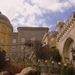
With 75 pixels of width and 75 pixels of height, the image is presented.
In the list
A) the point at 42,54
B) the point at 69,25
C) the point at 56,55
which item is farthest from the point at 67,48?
the point at 69,25

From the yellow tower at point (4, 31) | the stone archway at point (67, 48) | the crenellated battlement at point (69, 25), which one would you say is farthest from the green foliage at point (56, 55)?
the yellow tower at point (4, 31)

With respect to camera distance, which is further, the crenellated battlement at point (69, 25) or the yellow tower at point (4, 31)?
the yellow tower at point (4, 31)

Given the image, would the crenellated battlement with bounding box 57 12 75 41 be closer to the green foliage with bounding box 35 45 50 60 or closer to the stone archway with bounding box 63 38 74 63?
the stone archway with bounding box 63 38 74 63

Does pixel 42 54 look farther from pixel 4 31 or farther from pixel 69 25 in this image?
pixel 4 31

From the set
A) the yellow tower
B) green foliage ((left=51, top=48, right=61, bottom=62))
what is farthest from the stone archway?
the yellow tower

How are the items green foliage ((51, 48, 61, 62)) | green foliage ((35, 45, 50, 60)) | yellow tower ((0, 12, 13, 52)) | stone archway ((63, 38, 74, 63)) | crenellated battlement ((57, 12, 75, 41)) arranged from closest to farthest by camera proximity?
crenellated battlement ((57, 12, 75, 41)) → stone archway ((63, 38, 74, 63)) → green foliage ((51, 48, 61, 62)) → green foliage ((35, 45, 50, 60)) → yellow tower ((0, 12, 13, 52))

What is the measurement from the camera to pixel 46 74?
28.6m

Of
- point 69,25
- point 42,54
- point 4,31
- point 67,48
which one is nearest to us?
point 69,25

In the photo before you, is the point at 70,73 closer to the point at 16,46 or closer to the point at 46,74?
the point at 46,74

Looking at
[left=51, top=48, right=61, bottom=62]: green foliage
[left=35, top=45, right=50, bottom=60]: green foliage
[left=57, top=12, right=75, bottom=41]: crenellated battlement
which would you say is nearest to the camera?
[left=57, top=12, right=75, bottom=41]: crenellated battlement

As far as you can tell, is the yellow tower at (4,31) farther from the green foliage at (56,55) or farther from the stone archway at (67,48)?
the stone archway at (67,48)

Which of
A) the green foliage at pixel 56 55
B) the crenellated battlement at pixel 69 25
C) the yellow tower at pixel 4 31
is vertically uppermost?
the yellow tower at pixel 4 31

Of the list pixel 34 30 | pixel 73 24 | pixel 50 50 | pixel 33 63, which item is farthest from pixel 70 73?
pixel 34 30

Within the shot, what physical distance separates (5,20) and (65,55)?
33.7 metres
